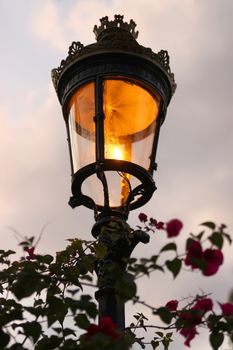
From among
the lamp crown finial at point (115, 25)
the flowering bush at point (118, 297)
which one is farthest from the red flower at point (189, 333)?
the lamp crown finial at point (115, 25)

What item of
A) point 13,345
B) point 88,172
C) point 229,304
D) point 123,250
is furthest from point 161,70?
point 13,345

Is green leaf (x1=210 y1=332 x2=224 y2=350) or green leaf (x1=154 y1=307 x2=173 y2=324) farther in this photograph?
green leaf (x1=210 y1=332 x2=224 y2=350)

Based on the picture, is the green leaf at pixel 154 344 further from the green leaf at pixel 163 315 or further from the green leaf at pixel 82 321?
the green leaf at pixel 163 315

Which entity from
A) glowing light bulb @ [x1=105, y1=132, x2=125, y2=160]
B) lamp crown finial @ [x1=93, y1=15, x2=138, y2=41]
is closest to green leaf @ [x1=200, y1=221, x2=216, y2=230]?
glowing light bulb @ [x1=105, y1=132, x2=125, y2=160]

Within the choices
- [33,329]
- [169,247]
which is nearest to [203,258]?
[169,247]

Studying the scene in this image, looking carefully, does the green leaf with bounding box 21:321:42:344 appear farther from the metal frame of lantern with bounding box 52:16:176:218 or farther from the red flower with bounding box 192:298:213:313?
the metal frame of lantern with bounding box 52:16:176:218

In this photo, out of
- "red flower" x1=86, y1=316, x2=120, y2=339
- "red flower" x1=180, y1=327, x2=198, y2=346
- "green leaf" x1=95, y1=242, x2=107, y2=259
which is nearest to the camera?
"red flower" x1=86, y1=316, x2=120, y2=339

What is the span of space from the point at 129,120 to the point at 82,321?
65.8 inches

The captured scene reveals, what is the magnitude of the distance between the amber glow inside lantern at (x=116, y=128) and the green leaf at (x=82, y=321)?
3.69 ft

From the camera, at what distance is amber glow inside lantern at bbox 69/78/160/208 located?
387 cm

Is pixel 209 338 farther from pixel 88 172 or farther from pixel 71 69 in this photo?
pixel 71 69

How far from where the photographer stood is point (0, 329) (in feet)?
9.12

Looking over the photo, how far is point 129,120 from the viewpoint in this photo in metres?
4.09

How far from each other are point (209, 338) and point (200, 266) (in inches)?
24.3
